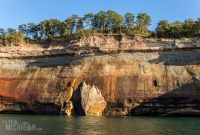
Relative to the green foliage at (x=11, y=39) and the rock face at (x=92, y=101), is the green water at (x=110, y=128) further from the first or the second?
→ the green foliage at (x=11, y=39)

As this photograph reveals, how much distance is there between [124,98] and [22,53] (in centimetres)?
2443

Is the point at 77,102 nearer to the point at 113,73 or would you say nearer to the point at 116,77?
the point at 116,77

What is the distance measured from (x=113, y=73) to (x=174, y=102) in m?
10.6

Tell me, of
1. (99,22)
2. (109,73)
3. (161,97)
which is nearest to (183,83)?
(161,97)

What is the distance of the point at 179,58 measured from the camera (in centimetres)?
4428

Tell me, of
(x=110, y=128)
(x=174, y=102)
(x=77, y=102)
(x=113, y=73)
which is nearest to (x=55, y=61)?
(x=113, y=73)

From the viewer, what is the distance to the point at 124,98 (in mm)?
39594

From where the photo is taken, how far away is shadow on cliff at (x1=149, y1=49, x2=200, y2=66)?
4353 cm

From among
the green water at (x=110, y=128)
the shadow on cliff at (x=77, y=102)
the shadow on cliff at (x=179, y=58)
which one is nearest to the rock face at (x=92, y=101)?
the shadow on cliff at (x=77, y=102)

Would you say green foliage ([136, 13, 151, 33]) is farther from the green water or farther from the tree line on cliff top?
the green water

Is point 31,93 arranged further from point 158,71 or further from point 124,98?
point 158,71

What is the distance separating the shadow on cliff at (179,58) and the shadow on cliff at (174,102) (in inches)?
189

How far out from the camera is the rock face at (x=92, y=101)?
126ft

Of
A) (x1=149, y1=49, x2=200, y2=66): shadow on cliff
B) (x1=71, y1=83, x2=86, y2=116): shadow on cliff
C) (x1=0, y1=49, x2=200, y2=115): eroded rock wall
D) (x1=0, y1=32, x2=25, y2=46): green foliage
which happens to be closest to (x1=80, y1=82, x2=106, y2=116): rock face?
(x1=71, y1=83, x2=86, y2=116): shadow on cliff
